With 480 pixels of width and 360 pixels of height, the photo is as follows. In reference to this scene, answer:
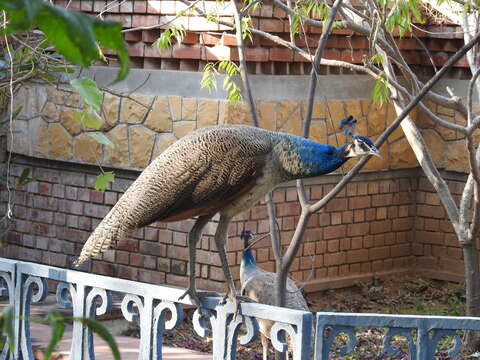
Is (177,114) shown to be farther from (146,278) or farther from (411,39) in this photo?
(411,39)

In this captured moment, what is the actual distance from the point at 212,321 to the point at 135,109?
4386 millimetres

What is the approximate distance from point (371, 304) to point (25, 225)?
3133 millimetres

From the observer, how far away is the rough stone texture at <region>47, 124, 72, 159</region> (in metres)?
8.09

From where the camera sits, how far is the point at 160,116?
7484 millimetres

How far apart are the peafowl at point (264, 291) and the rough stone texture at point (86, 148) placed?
2283 mm

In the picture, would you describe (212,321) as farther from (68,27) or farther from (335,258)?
(335,258)

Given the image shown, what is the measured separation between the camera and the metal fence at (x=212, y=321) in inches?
120

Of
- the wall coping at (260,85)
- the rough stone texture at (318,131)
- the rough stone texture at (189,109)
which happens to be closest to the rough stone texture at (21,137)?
the wall coping at (260,85)

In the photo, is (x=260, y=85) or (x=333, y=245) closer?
(x=260, y=85)

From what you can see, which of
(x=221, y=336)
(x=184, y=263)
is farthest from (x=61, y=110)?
(x=221, y=336)

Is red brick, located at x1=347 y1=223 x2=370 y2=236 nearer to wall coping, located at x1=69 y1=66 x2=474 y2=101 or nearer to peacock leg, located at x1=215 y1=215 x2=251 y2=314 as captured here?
wall coping, located at x1=69 y1=66 x2=474 y2=101

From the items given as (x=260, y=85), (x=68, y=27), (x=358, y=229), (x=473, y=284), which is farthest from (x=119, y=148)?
(x=68, y=27)

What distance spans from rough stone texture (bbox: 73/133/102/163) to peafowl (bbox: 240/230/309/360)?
228cm

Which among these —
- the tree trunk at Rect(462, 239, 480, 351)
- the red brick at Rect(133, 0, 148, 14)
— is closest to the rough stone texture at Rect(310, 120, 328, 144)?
the red brick at Rect(133, 0, 148, 14)
